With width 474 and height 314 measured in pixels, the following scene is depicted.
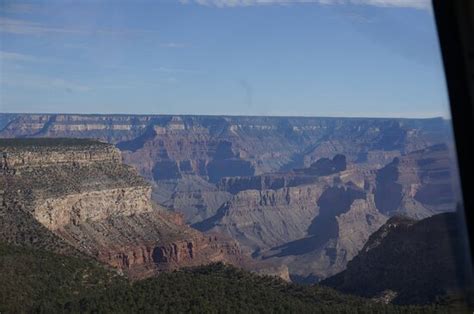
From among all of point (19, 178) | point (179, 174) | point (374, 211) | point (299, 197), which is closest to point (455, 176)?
point (19, 178)

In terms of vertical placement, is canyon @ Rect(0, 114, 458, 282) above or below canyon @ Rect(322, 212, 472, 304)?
above

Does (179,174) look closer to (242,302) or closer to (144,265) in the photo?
(144,265)

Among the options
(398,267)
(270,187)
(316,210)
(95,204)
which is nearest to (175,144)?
(270,187)

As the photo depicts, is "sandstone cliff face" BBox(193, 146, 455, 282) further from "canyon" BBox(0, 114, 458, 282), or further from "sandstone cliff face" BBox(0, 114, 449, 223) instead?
"sandstone cliff face" BBox(0, 114, 449, 223)

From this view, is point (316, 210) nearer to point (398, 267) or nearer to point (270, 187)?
point (270, 187)

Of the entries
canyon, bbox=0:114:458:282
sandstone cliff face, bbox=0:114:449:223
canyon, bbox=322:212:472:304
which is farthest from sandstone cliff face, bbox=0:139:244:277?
sandstone cliff face, bbox=0:114:449:223

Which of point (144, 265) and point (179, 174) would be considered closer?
point (144, 265)
